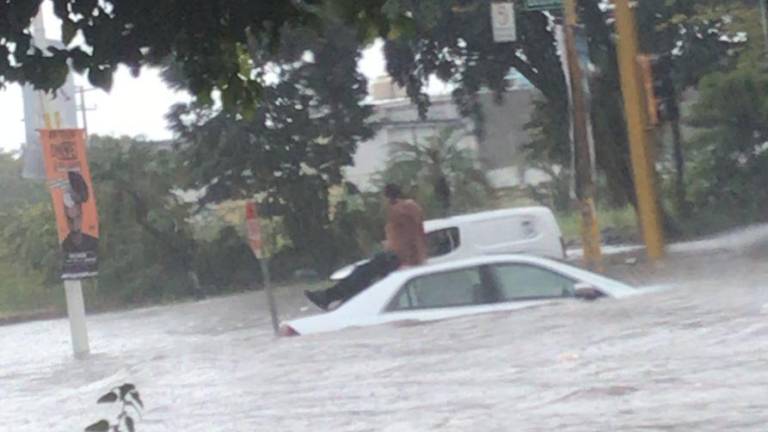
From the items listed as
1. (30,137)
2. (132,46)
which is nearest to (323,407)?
(132,46)

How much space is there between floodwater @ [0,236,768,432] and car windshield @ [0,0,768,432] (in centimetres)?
4

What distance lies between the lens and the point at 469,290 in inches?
604

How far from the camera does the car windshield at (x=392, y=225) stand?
878 centimetres

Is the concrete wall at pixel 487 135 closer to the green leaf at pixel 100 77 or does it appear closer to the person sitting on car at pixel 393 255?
the person sitting on car at pixel 393 255

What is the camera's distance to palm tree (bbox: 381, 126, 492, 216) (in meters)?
41.8

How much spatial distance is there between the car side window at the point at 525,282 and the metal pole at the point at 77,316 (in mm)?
7199

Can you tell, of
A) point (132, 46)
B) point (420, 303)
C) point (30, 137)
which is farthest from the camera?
point (30, 137)

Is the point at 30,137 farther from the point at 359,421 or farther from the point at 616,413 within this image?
the point at 616,413

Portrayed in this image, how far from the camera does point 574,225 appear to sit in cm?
3706

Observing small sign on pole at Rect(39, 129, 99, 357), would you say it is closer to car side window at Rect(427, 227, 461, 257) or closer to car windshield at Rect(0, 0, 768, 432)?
car windshield at Rect(0, 0, 768, 432)

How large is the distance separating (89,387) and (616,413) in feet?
25.2

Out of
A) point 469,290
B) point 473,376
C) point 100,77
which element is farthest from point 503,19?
point 100,77

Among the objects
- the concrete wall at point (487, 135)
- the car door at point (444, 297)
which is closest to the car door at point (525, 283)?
the car door at point (444, 297)

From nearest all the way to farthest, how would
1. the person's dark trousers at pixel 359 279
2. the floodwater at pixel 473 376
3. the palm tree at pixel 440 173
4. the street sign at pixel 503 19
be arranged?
1. the floodwater at pixel 473 376
2. the person's dark trousers at pixel 359 279
3. the street sign at pixel 503 19
4. the palm tree at pixel 440 173
